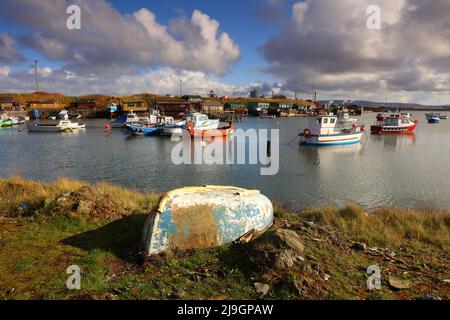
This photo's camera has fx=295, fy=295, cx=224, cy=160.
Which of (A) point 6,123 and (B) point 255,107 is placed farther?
(B) point 255,107

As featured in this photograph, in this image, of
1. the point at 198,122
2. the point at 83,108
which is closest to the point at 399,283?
the point at 198,122

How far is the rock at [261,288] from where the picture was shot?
5.34 m

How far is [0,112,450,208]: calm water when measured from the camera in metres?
17.9

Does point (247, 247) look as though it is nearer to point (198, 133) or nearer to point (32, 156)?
point (32, 156)

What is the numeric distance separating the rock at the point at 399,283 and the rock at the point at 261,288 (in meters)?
2.53

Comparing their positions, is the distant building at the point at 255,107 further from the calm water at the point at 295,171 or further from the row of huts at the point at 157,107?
the calm water at the point at 295,171

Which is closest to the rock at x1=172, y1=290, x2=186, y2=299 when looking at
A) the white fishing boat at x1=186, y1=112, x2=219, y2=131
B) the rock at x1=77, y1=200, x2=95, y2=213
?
the rock at x1=77, y1=200, x2=95, y2=213

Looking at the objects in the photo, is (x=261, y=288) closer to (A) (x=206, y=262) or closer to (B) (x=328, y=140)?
(A) (x=206, y=262)

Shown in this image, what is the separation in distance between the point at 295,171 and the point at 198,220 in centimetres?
1872

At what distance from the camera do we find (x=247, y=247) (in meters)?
6.85

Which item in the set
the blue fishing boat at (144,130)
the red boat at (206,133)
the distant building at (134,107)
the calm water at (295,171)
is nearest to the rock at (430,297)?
the calm water at (295,171)

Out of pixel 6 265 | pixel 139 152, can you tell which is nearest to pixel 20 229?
pixel 6 265

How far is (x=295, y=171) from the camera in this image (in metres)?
24.7

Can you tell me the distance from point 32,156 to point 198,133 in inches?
894
